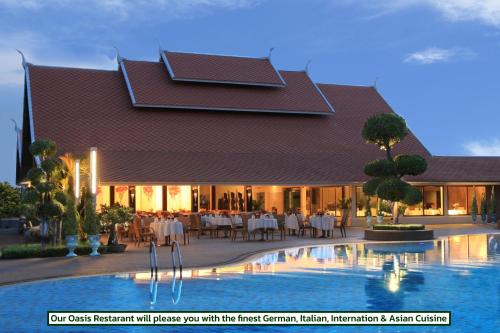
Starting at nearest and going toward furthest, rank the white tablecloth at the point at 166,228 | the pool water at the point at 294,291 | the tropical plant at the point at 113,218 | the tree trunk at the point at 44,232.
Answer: the pool water at the point at 294,291 < the tree trunk at the point at 44,232 < the tropical plant at the point at 113,218 < the white tablecloth at the point at 166,228

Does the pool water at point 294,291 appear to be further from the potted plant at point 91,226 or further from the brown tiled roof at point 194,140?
the brown tiled roof at point 194,140

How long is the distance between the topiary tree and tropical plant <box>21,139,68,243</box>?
11396 millimetres

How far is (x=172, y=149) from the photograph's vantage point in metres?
30.8

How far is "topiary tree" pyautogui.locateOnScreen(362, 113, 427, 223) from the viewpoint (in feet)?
77.9

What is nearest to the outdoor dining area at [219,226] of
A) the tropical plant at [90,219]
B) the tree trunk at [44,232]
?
the tropical plant at [90,219]

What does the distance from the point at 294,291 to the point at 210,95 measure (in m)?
23.6

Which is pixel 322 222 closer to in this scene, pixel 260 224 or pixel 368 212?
pixel 260 224

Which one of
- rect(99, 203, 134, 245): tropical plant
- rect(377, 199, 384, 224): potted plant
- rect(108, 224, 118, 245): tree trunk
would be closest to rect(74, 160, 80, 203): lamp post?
rect(99, 203, 134, 245): tropical plant

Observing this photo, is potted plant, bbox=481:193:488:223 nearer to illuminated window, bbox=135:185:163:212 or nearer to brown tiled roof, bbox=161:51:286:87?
brown tiled roof, bbox=161:51:286:87

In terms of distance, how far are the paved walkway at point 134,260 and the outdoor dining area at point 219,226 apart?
760 millimetres

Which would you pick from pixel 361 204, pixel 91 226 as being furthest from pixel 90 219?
pixel 361 204

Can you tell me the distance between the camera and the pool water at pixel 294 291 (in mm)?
9633

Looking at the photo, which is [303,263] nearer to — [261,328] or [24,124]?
[261,328]

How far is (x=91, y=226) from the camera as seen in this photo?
1859cm
